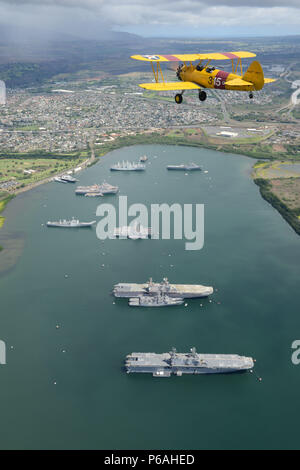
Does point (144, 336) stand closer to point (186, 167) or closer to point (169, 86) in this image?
point (169, 86)

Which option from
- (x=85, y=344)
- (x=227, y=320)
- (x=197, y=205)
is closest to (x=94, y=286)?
(x=85, y=344)

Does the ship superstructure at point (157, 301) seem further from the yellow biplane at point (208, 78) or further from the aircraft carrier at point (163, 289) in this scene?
the yellow biplane at point (208, 78)

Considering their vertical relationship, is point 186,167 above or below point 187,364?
above

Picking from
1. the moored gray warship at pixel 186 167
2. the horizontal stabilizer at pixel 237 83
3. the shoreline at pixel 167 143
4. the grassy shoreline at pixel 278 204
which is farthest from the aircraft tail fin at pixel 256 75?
the moored gray warship at pixel 186 167

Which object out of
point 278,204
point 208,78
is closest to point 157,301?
point 208,78

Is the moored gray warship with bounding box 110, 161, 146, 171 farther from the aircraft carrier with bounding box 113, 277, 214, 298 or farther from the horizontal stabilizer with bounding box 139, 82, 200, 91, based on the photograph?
the horizontal stabilizer with bounding box 139, 82, 200, 91
